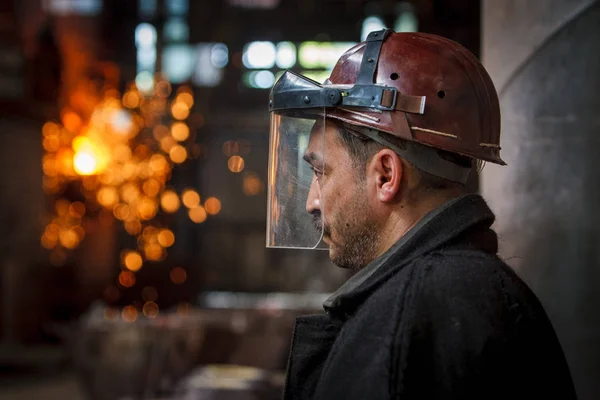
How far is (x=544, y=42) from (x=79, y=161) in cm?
884

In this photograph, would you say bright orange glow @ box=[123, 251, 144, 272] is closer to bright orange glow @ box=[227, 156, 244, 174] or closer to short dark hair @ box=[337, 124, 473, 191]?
bright orange glow @ box=[227, 156, 244, 174]

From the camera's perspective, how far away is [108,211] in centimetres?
1495

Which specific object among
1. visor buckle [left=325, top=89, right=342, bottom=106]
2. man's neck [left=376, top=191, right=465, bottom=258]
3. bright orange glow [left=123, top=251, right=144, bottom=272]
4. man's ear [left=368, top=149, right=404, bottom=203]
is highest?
visor buckle [left=325, top=89, right=342, bottom=106]

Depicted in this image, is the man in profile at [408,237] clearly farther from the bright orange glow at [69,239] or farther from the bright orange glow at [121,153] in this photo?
the bright orange glow at [69,239]

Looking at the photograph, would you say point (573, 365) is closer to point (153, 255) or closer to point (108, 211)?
point (108, 211)

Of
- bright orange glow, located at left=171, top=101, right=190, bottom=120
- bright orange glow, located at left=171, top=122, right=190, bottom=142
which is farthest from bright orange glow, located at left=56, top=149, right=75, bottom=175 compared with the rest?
bright orange glow, located at left=171, top=101, right=190, bottom=120

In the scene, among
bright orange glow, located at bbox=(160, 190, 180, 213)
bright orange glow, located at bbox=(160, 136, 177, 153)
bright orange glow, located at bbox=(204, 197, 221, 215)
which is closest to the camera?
bright orange glow, located at bbox=(160, 136, 177, 153)

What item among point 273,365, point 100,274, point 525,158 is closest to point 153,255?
point 100,274

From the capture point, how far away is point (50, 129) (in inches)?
524

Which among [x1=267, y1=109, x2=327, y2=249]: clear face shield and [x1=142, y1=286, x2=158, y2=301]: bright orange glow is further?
[x1=142, y1=286, x2=158, y2=301]: bright orange glow

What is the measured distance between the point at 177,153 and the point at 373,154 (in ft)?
42.5

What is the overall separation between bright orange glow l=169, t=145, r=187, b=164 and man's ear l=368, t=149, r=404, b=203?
12571 millimetres

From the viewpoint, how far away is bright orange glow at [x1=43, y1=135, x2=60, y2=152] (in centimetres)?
1334

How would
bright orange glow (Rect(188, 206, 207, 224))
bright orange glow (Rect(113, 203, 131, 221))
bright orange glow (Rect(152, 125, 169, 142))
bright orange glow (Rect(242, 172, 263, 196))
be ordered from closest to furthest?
bright orange glow (Rect(113, 203, 131, 221)) → bright orange glow (Rect(152, 125, 169, 142)) → bright orange glow (Rect(242, 172, 263, 196)) → bright orange glow (Rect(188, 206, 207, 224))
